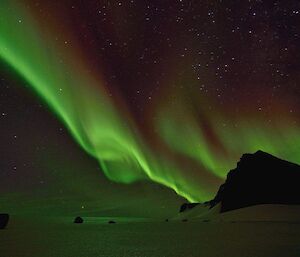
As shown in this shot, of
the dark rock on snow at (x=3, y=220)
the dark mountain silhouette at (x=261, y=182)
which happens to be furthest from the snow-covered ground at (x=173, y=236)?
the dark mountain silhouette at (x=261, y=182)

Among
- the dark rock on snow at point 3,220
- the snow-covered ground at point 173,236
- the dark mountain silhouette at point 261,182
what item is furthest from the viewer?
the dark mountain silhouette at point 261,182

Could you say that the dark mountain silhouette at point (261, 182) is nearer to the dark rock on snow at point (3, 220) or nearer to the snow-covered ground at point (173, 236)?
the snow-covered ground at point (173, 236)

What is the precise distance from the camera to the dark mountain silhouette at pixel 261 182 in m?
80.3

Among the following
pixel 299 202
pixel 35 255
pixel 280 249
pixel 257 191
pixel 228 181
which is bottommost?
pixel 280 249

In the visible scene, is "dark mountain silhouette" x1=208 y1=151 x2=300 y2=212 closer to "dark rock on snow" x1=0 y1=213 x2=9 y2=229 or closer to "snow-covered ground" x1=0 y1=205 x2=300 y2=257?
"snow-covered ground" x1=0 y1=205 x2=300 y2=257

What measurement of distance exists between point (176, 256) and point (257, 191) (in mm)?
72934

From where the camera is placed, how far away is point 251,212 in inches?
2763

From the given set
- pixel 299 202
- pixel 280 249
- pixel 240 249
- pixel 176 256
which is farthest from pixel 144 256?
pixel 299 202

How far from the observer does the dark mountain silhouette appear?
263 feet

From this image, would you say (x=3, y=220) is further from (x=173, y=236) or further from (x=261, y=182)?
(x=261, y=182)

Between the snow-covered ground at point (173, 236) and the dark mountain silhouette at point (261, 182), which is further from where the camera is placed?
the dark mountain silhouette at point (261, 182)

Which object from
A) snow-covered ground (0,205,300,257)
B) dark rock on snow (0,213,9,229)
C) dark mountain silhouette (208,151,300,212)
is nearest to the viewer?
snow-covered ground (0,205,300,257)

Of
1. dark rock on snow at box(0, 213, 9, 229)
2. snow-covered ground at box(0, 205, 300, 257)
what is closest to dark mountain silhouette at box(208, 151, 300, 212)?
snow-covered ground at box(0, 205, 300, 257)

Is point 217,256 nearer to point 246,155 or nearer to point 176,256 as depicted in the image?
point 176,256
